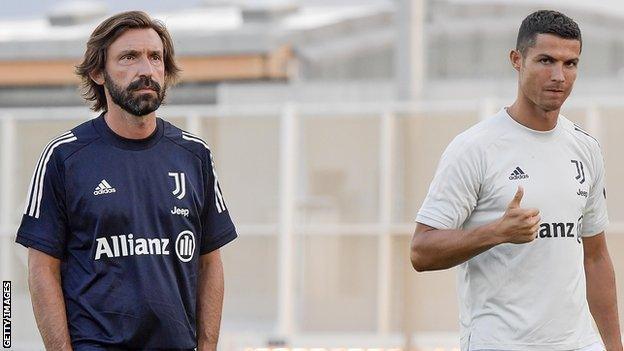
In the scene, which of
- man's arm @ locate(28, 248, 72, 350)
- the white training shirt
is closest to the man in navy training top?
man's arm @ locate(28, 248, 72, 350)

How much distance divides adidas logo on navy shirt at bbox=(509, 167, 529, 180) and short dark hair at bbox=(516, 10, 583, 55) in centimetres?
40

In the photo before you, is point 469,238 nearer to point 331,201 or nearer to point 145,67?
point 145,67

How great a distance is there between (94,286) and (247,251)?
9.25 m

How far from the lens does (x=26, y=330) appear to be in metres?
13.6

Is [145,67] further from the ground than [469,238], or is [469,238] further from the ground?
[145,67]

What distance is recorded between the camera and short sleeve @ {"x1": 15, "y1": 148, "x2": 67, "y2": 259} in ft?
15.0

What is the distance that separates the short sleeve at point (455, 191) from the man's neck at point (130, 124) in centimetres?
93

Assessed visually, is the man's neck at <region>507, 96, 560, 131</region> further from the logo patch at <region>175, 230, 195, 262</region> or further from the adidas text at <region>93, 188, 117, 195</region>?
the adidas text at <region>93, 188, 117, 195</region>

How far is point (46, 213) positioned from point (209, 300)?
0.59 m

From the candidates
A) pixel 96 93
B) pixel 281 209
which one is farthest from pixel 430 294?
pixel 96 93

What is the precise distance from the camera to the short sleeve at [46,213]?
15.0ft

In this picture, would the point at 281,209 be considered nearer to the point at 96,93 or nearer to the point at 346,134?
the point at 346,134

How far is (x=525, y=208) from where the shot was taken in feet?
15.9

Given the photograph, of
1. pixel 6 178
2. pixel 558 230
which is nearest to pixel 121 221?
pixel 558 230
